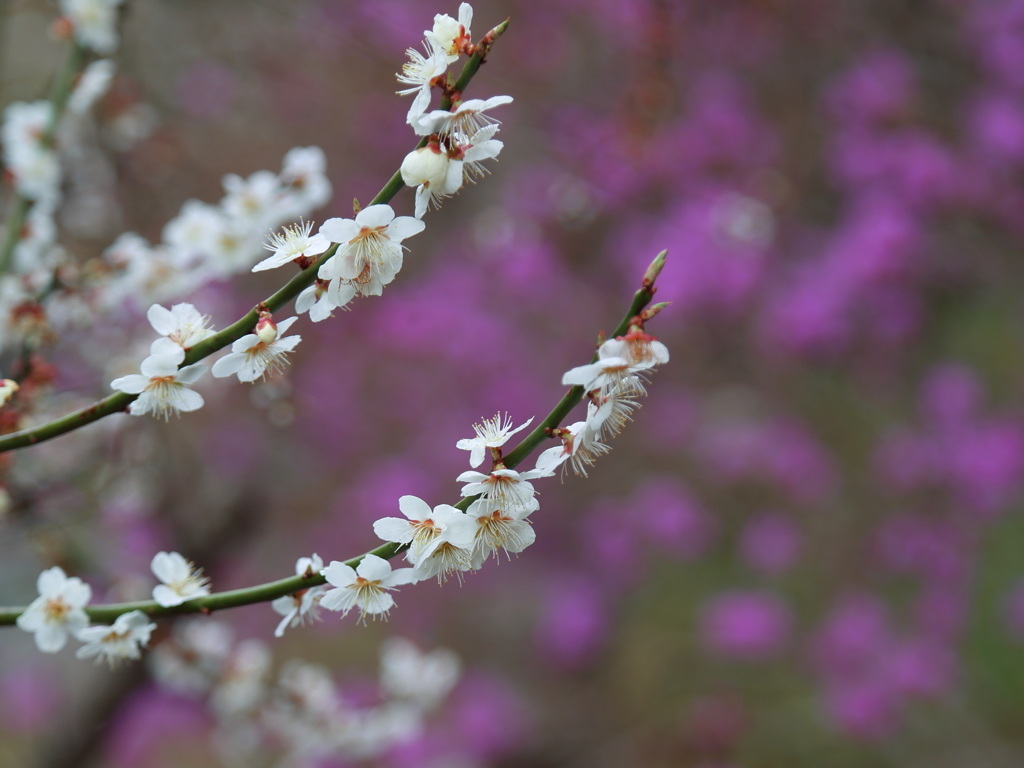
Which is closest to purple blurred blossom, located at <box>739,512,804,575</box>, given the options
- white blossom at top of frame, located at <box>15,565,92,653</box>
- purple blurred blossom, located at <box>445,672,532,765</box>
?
purple blurred blossom, located at <box>445,672,532,765</box>

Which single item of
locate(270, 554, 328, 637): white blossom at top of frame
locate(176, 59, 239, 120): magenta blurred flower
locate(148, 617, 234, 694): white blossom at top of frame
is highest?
locate(176, 59, 239, 120): magenta blurred flower

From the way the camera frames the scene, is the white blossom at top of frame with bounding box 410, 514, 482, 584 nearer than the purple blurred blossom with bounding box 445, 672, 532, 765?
Yes

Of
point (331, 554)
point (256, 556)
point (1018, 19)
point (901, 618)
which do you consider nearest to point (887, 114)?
point (1018, 19)

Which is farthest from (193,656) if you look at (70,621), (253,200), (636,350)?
(636,350)

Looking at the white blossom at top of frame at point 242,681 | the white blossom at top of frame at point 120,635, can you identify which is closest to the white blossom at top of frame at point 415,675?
the white blossom at top of frame at point 242,681

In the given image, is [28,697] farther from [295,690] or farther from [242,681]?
[295,690]

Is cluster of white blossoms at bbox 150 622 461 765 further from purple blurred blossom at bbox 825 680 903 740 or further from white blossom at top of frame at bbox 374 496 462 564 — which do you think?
purple blurred blossom at bbox 825 680 903 740

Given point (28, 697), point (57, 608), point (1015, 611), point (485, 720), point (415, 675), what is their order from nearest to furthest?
point (57, 608), point (415, 675), point (1015, 611), point (485, 720), point (28, 697)
